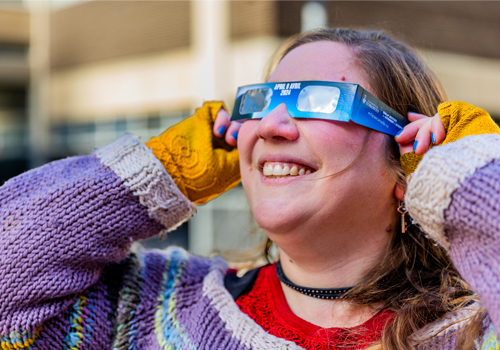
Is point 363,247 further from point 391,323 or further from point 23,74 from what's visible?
point 23,74

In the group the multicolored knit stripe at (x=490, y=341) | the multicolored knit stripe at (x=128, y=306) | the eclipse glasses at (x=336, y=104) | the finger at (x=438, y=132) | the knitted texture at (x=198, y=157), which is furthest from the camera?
the knitted texture at (x=198, y=157)

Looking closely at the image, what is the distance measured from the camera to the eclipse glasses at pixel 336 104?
1678 mm

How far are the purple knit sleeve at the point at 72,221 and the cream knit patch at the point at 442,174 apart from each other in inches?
34.0

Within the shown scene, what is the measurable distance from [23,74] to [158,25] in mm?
5012

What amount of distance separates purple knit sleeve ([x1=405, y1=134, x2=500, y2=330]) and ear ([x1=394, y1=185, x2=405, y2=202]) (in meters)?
0.30

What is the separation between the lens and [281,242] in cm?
174

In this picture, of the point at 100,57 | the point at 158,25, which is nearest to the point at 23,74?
the point at 100,57

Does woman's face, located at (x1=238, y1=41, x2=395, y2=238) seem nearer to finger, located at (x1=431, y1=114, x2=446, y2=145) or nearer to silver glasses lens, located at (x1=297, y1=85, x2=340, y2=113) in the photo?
silver glasses lens, located at (x1=297, y1=85, x2=340, y2=113)

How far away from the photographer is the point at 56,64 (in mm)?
12594

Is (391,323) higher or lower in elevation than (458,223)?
lower

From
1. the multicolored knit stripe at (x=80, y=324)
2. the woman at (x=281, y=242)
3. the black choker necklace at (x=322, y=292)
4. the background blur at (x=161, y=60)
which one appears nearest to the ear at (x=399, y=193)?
the woman at (x=281, y=242)

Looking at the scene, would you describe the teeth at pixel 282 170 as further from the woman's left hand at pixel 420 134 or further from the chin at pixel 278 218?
the woman's left hand at pixel 420 134

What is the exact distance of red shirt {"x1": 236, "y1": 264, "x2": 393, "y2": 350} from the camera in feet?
5.33

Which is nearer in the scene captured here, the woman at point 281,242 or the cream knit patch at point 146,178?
the woman at point 281,242
